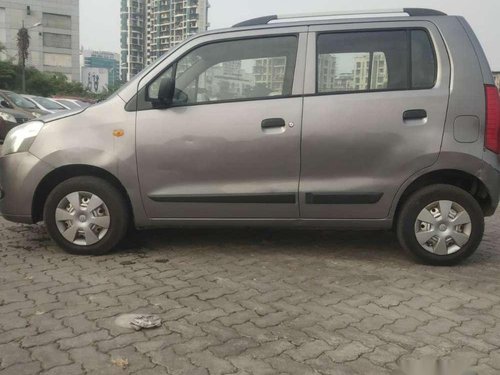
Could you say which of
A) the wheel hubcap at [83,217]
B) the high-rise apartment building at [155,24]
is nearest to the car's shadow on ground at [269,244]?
the wheel hubcap at [83,217]

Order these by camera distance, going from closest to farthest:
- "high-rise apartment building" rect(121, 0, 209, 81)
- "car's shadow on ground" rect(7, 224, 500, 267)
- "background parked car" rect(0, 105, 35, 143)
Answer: "car's shadow on ground" rect(7, 224, 500, 267) → "background parked car" rect(0, 105, 35, 143) → "high-rise apartment building" rect(121, 0, 209, 81)

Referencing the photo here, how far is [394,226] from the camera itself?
444 cm

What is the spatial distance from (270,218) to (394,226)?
107cm

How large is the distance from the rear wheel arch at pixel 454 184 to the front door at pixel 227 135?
0.91 meters

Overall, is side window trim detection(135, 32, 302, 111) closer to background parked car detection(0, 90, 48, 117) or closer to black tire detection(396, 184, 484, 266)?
black tire detection(396, 184, 484, 266)

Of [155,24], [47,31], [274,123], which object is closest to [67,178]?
[274,123]

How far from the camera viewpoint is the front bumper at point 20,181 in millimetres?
4324

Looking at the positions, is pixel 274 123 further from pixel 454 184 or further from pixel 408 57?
pixel 454 184

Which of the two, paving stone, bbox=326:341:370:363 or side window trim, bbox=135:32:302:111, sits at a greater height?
side window trim, bbox=135:32:302:111

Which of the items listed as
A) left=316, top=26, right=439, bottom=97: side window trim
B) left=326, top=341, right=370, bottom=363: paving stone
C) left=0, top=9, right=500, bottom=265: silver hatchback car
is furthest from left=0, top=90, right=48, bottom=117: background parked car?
left=326, top=341, right=370, bottom=363: paving stone

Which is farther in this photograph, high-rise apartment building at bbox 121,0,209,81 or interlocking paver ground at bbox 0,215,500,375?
high-rise apartment building at bbox 121,0,209,81

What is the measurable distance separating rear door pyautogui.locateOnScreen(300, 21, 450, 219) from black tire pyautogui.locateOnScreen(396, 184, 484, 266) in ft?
0.57

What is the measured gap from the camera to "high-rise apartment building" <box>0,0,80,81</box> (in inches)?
3196

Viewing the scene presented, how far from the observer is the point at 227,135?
4176 mm
